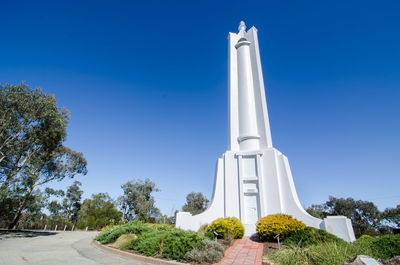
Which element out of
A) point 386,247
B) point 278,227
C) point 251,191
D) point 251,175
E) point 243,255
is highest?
point 251,175

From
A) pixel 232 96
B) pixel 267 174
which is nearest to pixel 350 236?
pixel 267 174

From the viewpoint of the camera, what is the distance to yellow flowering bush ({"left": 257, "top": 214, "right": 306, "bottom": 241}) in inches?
351

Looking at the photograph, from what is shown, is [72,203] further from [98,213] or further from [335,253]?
[335,253]

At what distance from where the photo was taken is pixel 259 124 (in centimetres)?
1561

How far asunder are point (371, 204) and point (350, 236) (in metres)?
34.1

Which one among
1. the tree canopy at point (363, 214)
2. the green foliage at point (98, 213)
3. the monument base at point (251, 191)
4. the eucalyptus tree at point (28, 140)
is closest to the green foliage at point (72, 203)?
the green foliage at point (98, 213)

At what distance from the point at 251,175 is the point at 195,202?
81.3 ft

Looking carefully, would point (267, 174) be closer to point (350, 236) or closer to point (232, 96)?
→ point (350, 236)

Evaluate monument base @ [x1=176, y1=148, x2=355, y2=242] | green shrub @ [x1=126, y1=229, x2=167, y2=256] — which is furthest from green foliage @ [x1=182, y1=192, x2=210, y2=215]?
green shrub @ [x1=126, y1=229, x2=167, y2=256]

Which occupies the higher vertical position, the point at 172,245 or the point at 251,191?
the point at 251,191

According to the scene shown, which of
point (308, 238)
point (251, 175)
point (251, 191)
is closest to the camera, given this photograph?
point (308, 238)

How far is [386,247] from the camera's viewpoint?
6.22 m

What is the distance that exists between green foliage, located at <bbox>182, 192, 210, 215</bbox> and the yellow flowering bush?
2629 cm

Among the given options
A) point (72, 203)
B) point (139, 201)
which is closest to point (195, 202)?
point (139, 201)
